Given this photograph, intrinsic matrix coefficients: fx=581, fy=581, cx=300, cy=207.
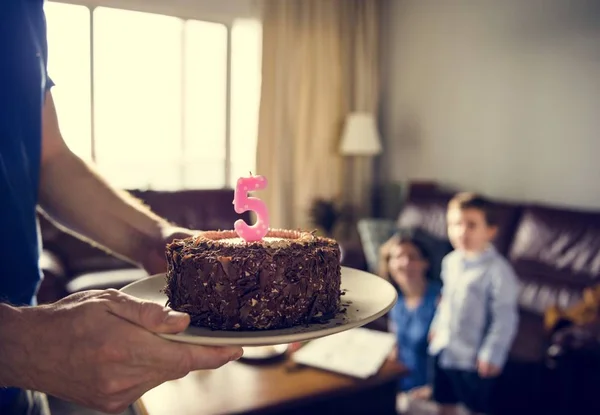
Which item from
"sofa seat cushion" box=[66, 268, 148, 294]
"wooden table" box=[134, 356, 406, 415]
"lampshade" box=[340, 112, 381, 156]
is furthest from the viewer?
"lampshade" box=[340, 112, 381, 156]

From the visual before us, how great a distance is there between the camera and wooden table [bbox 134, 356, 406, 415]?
1.81 metres

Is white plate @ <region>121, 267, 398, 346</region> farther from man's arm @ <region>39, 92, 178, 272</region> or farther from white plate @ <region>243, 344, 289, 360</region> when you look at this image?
white plate @ <region>243, 344, 289, 360</region>

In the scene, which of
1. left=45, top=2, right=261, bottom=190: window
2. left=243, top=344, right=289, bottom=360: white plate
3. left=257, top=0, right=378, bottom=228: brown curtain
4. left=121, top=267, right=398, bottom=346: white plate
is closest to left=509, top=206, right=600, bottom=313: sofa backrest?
left=243, top=344, right=289, bottom=360: white plate

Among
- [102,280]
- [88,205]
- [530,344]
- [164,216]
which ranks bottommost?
[530,344]

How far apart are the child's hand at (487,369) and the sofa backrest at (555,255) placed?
103 centimetres

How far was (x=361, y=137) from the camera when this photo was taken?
16.3ft

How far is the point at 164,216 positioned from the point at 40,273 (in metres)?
2.95

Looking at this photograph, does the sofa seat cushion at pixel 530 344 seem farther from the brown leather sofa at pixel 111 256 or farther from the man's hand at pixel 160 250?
the man's hand at pixel 160 250

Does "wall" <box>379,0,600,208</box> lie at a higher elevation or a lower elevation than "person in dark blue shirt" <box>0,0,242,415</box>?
higher

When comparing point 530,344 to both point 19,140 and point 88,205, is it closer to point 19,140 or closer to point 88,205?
point 88,205

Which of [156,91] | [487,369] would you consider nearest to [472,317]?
[487,369]

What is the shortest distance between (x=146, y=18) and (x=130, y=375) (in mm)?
4756

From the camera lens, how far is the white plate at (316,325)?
2.19 feet

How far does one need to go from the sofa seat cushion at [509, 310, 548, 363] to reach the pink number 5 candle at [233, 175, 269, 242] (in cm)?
231
